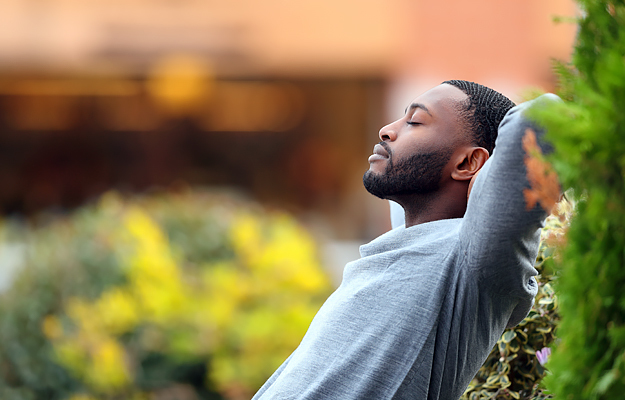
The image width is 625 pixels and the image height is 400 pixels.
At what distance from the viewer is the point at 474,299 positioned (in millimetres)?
1440

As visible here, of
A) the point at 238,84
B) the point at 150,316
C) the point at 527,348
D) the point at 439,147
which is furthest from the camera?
the point at 238,84

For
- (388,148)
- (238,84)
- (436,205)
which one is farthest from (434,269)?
(238,84)

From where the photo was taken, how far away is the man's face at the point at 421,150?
1.59 metres

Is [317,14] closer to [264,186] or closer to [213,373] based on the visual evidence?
[264,186]

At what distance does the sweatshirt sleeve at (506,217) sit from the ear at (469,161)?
0.20 m

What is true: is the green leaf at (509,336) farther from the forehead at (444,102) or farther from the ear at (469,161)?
the forehead at (444,102)

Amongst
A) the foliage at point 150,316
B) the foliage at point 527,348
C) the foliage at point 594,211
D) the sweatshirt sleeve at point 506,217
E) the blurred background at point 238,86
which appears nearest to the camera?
the foliage at point 594,211

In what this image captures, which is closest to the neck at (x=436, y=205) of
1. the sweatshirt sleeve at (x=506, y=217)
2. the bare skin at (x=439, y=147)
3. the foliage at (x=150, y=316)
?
the bare skin at (x=439, y=147)

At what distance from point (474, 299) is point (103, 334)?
2.80 metres

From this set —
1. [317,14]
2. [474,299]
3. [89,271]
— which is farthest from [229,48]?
[474,299]

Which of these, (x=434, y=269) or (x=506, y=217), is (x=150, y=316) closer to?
(x=434, y=269)

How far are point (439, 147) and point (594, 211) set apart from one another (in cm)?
68

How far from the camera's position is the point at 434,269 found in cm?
147

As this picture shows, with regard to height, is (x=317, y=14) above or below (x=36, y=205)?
above
